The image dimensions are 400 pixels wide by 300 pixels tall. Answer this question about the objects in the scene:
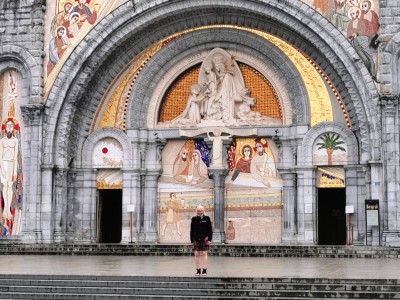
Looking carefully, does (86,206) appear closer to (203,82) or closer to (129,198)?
(129,198)

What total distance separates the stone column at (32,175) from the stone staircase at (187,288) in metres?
12.4

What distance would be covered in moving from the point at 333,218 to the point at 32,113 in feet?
39.5

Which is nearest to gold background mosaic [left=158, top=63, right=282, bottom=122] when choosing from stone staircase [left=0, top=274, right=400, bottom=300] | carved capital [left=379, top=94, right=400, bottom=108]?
carved capital [left=379, top=94, right=400, bottom=108]

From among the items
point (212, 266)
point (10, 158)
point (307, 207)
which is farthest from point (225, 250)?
point (10, 158)

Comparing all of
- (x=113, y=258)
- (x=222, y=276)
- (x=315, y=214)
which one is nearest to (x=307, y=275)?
(x=222, y=276)

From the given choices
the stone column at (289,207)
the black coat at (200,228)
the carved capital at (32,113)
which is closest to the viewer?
the black coat at (200,228)

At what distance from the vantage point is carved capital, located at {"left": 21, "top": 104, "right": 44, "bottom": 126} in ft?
106

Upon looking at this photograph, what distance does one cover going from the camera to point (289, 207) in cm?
3162

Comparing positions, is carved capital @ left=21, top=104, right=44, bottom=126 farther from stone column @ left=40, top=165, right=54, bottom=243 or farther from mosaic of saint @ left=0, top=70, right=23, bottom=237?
stone column @ left=40, top=165, right=54, bottom=243

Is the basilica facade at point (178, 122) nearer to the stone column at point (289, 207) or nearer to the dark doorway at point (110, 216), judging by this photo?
the stone column at point (289, 207)

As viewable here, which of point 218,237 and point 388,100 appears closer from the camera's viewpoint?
point 388,100

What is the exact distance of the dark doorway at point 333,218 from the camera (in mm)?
32719

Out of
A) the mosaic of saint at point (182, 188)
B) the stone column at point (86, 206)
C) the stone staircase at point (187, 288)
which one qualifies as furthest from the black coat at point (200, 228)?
the stone column at point (86, 206)

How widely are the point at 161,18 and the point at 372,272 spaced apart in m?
15.0
